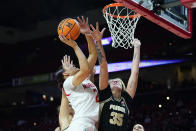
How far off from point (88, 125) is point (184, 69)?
8937mm

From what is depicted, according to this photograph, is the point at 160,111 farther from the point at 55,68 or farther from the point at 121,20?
the point at 121,20

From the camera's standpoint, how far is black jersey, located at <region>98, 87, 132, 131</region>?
3037 mm

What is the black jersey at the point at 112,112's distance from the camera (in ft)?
9.96

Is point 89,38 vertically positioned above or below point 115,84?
above

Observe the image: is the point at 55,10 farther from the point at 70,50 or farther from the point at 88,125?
the point at 88,125

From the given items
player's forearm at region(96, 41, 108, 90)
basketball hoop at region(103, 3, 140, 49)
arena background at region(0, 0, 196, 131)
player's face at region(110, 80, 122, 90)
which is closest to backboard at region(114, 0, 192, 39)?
basketball hoop at region(103, 3, 140, 49)

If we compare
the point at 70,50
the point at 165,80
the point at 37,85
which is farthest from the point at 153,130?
the point at 37,85

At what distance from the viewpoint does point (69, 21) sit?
3.10 metres

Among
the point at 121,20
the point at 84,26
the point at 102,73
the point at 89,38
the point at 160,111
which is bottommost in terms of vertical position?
the point at 160,111

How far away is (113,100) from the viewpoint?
3174mm

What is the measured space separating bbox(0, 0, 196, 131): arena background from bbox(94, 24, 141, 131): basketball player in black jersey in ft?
19.5

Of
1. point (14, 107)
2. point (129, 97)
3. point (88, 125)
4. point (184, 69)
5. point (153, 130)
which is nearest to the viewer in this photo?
point (88, 125)

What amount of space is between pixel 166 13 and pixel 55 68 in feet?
28.8

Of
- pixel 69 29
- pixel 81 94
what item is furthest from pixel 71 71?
pixel 69 29
